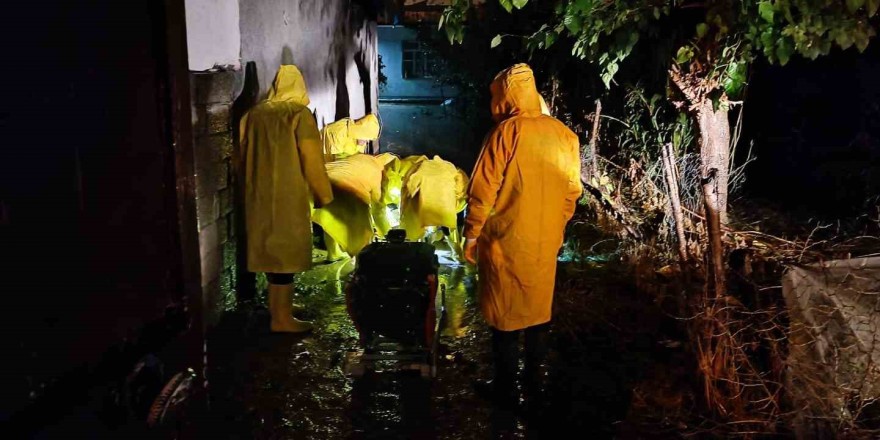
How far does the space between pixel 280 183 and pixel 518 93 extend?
6.79 feet

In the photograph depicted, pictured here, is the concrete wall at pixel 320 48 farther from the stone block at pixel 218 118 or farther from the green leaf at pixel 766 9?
the green leaf at pixel 766 9

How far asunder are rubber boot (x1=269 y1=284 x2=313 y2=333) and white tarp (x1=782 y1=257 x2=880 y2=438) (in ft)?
12.1

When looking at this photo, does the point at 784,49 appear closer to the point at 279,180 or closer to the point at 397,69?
the point at 279,180

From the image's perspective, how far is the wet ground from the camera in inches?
171

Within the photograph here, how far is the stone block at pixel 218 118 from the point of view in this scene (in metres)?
5.60

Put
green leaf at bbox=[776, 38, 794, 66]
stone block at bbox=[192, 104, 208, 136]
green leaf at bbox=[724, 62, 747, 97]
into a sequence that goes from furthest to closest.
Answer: green leaf at bbox=[724, 62, 747, 97] < stone block at bbox=[192, 104, 208, 136] < green leaf at bbox=[776, 38, 794, 66]

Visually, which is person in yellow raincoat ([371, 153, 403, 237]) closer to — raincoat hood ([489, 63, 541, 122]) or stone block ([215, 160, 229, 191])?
stone block ([215, 160, 229, 191])

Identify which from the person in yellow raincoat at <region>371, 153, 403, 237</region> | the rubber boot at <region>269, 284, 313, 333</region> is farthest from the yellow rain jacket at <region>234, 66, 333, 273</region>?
the person in yellow raincoat at <region>371, 153, 403, 237</region>

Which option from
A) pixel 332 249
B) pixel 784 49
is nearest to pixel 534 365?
pixel 784 49

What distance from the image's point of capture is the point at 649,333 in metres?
5.64

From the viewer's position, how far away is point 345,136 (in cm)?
773

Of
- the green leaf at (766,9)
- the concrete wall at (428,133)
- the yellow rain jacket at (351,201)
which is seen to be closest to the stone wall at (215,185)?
the yellow rain jacket at (351,201)

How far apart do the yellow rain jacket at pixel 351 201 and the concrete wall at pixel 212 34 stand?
1492mm

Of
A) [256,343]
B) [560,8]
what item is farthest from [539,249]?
[256,343]
